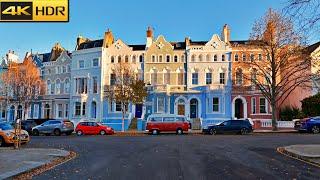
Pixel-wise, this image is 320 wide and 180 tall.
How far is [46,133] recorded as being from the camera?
1670 inches

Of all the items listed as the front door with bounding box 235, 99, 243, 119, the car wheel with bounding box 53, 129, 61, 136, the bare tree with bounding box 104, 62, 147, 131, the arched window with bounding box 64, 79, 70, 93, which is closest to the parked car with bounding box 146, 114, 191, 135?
the bare tree with bounding box 104, 62, 147, 131

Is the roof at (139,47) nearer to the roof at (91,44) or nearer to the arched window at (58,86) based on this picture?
the roof at (91,44)

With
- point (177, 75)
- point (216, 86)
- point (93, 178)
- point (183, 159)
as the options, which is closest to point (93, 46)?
point (177, 75)

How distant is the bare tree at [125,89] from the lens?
153 feet

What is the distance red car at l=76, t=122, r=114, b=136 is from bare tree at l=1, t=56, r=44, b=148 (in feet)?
61.6

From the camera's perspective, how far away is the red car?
41463 millimetres

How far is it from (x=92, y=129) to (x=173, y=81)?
A: 1455cm

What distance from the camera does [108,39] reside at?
56.8m

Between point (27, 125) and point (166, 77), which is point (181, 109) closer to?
point (166, 77)

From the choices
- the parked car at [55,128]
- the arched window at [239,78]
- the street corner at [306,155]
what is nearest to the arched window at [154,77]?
the arched window at [239,78]

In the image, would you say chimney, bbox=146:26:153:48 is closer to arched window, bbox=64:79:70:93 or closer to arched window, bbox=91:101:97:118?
arched window, bbox=91:101:97:118

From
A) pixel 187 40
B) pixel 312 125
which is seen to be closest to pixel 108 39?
pixel 187 40

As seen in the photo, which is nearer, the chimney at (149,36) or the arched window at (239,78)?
the arched window at (239,78)

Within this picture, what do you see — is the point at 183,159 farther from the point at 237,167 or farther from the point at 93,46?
the point at 93,46
